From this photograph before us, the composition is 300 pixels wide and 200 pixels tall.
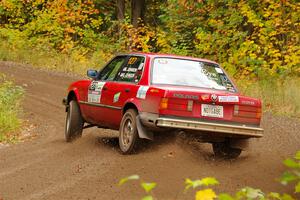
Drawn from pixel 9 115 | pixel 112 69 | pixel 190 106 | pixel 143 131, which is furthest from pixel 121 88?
pixel 9 115

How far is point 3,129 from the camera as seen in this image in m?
14.1

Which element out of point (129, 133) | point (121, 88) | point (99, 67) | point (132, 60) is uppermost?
point (132, 60)

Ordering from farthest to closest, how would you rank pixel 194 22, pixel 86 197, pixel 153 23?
pixel 153 23 < pixel 194 22 < pixel 86 197

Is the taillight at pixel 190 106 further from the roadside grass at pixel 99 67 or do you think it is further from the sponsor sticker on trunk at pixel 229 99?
the roadside grass at pixel 99 67

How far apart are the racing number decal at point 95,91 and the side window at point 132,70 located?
49 cm

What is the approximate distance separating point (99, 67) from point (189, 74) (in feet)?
55.5

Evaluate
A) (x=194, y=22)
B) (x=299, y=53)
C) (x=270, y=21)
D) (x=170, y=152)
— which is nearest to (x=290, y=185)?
(x=170, y=152)

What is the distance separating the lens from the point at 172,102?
28.9ft

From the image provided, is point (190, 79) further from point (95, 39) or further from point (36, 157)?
point (95, 39)

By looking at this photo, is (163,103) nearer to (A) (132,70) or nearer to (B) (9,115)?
(A) (132,70)

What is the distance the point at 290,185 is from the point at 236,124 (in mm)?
1178

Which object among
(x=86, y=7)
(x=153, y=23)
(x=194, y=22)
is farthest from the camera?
(x=153, y=23)

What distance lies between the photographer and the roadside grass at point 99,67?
58.1 ft

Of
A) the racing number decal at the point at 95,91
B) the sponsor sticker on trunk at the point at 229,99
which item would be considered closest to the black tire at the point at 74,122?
the racing number decal at the point at 95,91
